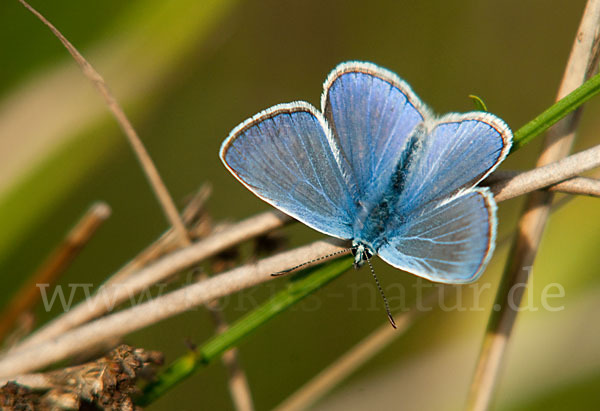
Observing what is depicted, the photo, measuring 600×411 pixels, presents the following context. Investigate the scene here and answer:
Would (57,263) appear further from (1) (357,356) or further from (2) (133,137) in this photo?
(1) (357,356)

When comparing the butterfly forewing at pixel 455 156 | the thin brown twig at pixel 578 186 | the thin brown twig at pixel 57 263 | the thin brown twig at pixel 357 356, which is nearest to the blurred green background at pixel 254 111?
the thin brown twig at pixel 57 263

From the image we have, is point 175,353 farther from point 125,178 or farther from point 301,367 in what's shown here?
point 125,178

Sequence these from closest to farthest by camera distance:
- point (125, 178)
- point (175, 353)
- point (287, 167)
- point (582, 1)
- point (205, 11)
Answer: point (287, 167) → point (205, 11) → point (175, 353) → point (125, 178) → point (582, 1)

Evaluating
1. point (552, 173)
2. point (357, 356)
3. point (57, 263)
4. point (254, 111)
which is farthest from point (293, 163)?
point (254, 111)

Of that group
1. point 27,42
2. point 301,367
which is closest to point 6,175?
point 27,42

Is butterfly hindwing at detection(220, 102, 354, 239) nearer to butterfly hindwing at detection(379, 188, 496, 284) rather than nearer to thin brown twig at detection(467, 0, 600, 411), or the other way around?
butterfly hindwing at detection(379, 188, 496, 284)
